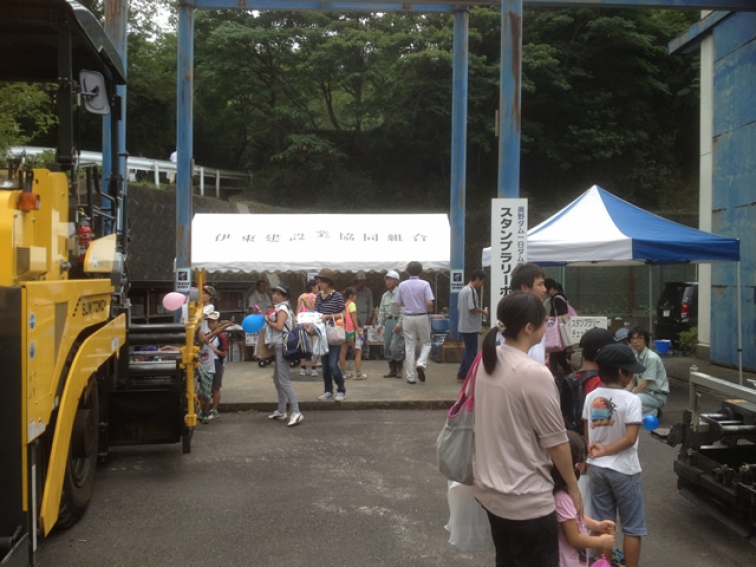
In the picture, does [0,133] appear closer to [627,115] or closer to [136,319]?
[136,319]

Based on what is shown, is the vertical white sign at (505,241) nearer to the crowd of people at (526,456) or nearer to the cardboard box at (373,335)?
the crowd of people at (526,456)

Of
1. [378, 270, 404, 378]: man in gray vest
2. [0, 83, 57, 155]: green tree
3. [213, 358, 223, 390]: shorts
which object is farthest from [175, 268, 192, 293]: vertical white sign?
[0, 83, 57, 155]: green tree

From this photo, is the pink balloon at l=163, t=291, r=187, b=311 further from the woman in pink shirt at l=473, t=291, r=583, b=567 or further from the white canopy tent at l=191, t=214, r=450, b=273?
the white canopy tent at l=191, t=214, r=450, b=273

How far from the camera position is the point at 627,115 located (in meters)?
30.9

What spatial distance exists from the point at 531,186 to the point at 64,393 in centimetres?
2989

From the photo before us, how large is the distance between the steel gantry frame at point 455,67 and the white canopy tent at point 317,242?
961mm

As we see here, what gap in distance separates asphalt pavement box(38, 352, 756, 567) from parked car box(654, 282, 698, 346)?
314 inches

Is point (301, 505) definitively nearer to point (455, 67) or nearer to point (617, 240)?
point (617, 240)

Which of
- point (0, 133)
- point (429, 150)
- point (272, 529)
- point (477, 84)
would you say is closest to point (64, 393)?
point (272, 529)

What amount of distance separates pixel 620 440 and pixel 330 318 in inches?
228

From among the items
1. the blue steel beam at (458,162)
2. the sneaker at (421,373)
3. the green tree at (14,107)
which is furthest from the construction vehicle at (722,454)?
the green tree at (14,107)

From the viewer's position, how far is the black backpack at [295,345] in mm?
8359

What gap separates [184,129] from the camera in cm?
1187

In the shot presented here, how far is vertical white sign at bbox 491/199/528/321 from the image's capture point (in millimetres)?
7344
